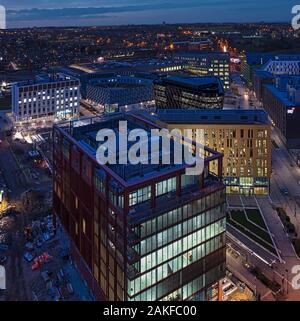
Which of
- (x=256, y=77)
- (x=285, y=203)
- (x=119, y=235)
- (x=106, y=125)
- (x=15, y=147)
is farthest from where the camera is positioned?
(x=256, y=77)

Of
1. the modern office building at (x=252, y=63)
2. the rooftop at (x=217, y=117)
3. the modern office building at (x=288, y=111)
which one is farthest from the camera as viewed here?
the modern office building at (x=252, y=63)

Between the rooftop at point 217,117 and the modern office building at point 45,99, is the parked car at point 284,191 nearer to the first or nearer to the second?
the rooftop at point 217,117

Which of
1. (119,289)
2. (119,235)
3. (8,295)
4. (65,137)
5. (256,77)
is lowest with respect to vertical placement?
(8,295)

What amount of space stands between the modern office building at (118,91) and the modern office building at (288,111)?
24.7 m

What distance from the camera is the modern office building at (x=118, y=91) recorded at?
76.2 metres

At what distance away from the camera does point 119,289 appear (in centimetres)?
2072

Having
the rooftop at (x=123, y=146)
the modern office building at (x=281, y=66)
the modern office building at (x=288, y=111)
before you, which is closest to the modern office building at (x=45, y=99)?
the modern office building at (x=288, y=111)

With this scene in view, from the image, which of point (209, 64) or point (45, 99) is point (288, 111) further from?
point (209, 64)

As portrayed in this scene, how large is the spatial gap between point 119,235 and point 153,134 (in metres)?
8.66

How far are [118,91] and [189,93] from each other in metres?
16.2

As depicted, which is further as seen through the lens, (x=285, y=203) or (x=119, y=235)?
(x=285, y=203)

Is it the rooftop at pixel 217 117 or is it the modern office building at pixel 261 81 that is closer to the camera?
the rooftop at pixel 217 117

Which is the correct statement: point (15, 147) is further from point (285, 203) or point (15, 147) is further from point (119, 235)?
point (119, 235)

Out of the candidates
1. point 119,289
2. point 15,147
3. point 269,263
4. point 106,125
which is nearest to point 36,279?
point 119,289
